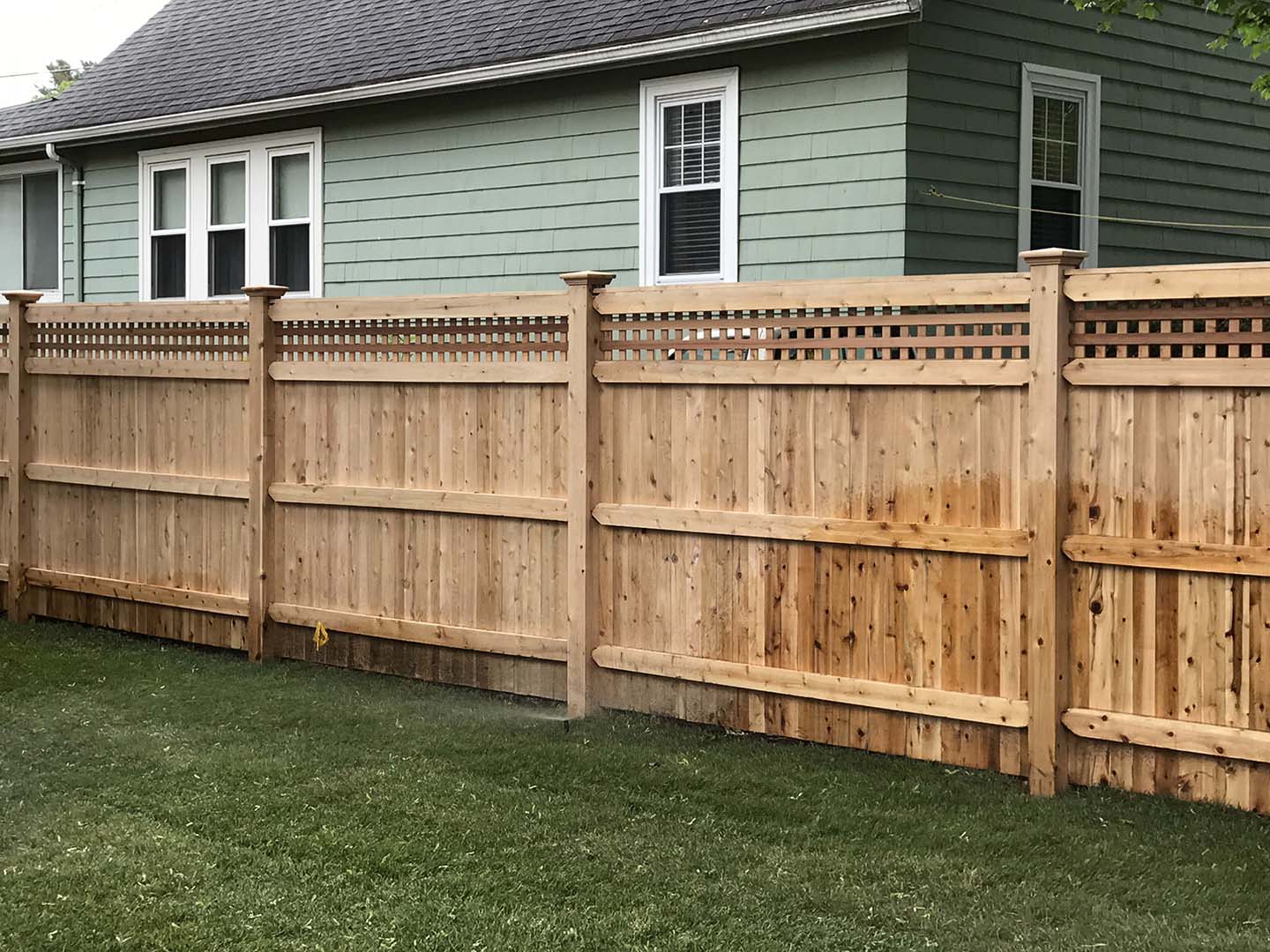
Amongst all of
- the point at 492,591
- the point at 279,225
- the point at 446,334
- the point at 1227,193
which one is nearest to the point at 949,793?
the point at 492,591

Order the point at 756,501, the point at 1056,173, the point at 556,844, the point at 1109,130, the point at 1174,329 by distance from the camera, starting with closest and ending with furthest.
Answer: the point at 556,844, the point at 1174,329, the point at 756,501, the point at 1056,173, the point at 1109,130

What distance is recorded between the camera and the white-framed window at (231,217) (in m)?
13.7

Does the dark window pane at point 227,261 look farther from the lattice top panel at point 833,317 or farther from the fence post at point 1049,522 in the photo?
the fence post at point 1049,522

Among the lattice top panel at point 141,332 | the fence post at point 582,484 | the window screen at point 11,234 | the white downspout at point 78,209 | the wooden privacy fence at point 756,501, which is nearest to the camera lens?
the wooden privacy fence at point 756,501

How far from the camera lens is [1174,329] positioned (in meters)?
5.82

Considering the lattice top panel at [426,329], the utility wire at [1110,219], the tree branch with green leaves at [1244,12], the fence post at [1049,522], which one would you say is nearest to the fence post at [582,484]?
the lattice top panel at [426,329]

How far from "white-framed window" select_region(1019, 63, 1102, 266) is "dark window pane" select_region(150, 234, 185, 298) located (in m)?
7.91

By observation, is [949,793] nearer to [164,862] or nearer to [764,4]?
[164,862]

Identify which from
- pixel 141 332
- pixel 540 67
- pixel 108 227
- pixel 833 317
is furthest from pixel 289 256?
pixel 833 317

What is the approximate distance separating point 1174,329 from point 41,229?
45.2ft

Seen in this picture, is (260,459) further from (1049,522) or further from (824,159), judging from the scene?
(1049,522)

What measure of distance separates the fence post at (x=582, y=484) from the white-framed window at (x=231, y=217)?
6752mm

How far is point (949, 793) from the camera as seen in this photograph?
5871 mm

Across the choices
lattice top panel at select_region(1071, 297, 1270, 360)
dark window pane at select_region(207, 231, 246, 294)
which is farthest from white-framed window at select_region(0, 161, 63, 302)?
lattice top panel at select_region(1071, 297, 1270, 360)
